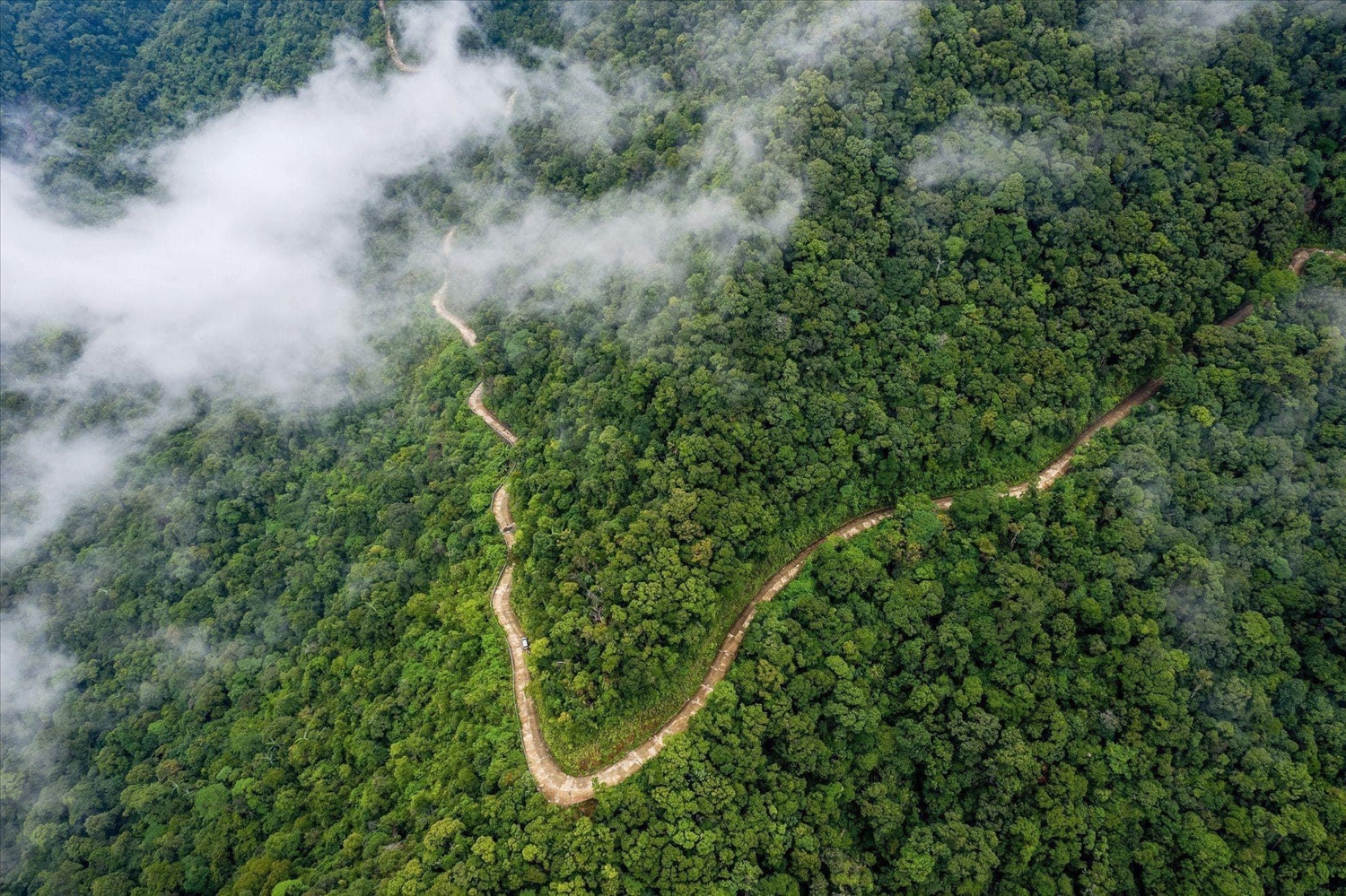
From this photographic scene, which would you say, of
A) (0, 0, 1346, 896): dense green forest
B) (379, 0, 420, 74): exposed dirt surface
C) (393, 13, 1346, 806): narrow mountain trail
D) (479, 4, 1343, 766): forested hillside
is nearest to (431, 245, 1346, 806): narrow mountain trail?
(393, 13, 1346, 806): narrow mountain trail

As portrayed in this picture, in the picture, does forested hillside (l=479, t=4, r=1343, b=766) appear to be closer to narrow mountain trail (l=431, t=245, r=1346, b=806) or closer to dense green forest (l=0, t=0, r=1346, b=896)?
dense green forest (l=0, t=0, r=1346, b=896)

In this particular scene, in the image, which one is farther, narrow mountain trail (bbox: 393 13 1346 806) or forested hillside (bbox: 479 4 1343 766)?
forested hillside (bbox: 479 4 1343 766)

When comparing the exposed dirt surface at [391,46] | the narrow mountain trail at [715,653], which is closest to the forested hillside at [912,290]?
the narrow mountain trail at [715,653]

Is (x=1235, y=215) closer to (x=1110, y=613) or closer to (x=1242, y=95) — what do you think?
(x=1242, y=95)

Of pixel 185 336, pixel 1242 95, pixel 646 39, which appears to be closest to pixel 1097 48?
pixel 1242 95

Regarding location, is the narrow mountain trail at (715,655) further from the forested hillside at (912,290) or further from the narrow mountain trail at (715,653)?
the forested hillside at (912,290)
